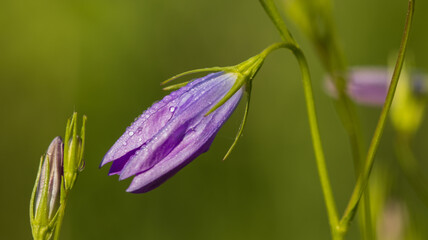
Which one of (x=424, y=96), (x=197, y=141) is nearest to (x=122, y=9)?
(x=424, y=96)

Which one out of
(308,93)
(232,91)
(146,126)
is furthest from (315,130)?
(146,126)

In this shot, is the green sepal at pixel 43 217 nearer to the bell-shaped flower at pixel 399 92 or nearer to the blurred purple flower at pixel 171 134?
the blurred purple flower at pixel 171 134

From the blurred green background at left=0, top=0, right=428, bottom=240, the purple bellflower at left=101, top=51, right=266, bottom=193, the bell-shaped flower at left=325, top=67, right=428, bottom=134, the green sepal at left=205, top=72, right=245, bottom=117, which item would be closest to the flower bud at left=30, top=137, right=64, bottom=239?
the purple bellflower at left=101, top=51, right=266, bottom=193

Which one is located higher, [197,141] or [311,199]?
[197,141]

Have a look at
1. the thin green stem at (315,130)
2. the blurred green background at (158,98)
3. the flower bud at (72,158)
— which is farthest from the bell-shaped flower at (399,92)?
the blurred green background at (158,98)

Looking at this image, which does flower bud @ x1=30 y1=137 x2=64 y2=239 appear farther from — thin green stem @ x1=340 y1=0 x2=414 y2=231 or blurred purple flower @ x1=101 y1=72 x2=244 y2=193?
thin green stem @ x1=340 y1=0 x2=414 y2=231

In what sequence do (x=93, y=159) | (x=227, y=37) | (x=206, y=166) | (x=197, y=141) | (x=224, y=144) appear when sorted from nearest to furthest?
(x=197, y=141)
(x=93, y=159)
(x=206, y=166)
(x=224, y=144)
(x=227, y=37)

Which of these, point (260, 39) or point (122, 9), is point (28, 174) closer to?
point (122, 9)
